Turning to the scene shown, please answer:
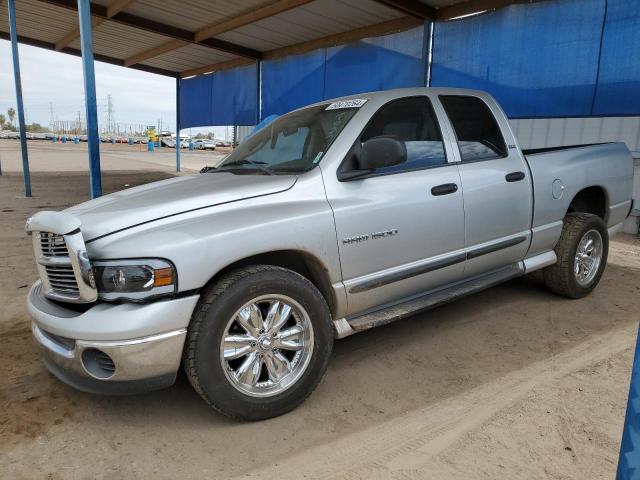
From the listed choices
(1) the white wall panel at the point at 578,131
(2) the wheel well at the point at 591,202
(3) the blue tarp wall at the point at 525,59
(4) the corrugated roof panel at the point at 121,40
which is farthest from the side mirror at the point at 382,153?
(4) the corrugated roof panel at the point at 121,40

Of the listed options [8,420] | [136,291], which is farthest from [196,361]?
[8,420]

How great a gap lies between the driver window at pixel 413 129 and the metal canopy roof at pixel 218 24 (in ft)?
16.1

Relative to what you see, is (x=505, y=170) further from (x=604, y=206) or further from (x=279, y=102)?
(x=279, y=102)

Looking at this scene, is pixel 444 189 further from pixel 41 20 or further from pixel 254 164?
pixel 41 20

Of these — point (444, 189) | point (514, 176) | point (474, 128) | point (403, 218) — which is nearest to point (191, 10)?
point (474, 128)

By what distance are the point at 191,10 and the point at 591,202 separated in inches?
350

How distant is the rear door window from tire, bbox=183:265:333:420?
5.89 feet

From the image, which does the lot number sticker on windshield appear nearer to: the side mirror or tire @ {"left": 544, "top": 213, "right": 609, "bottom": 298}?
the side mirror

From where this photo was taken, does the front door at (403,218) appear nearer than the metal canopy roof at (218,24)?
Yes

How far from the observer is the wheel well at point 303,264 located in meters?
2.75

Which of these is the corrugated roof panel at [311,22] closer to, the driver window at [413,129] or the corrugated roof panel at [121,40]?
the corrugated roof panel at [121,40]

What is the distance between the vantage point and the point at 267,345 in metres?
2.62

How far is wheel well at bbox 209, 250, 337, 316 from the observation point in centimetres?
275

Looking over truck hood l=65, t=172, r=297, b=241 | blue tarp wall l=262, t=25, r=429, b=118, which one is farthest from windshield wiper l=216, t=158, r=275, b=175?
blue tarp wall l=262, t=25, r=429, b=118
